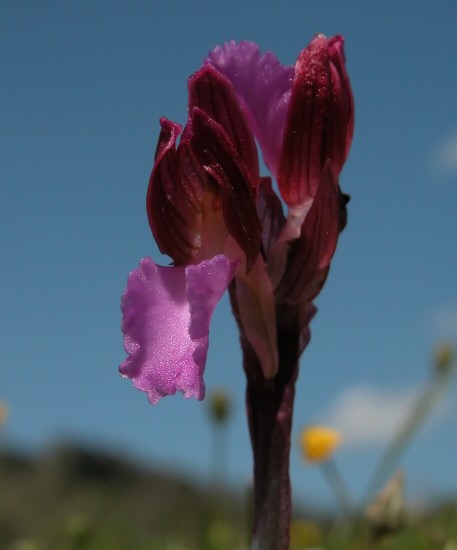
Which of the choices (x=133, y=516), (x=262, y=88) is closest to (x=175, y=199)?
(x=262, y=88)

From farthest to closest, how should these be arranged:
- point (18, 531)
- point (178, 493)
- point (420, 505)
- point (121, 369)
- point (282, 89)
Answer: point (178, 493) → point (18, 531) → point (420, 505) → point (282, 89) → point (121, 369)

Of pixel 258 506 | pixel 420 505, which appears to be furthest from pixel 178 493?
pixel 258 506

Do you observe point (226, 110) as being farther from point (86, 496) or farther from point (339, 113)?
point (86, 496)

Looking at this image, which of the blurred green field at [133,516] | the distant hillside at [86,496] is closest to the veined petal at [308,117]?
the blurred green field at [133,516]

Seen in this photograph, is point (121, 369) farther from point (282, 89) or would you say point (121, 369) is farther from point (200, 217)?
point (282, 89)

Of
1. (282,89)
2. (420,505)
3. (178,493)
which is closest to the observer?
(282,89)

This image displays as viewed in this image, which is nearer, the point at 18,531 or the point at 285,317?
the point at 285,317
